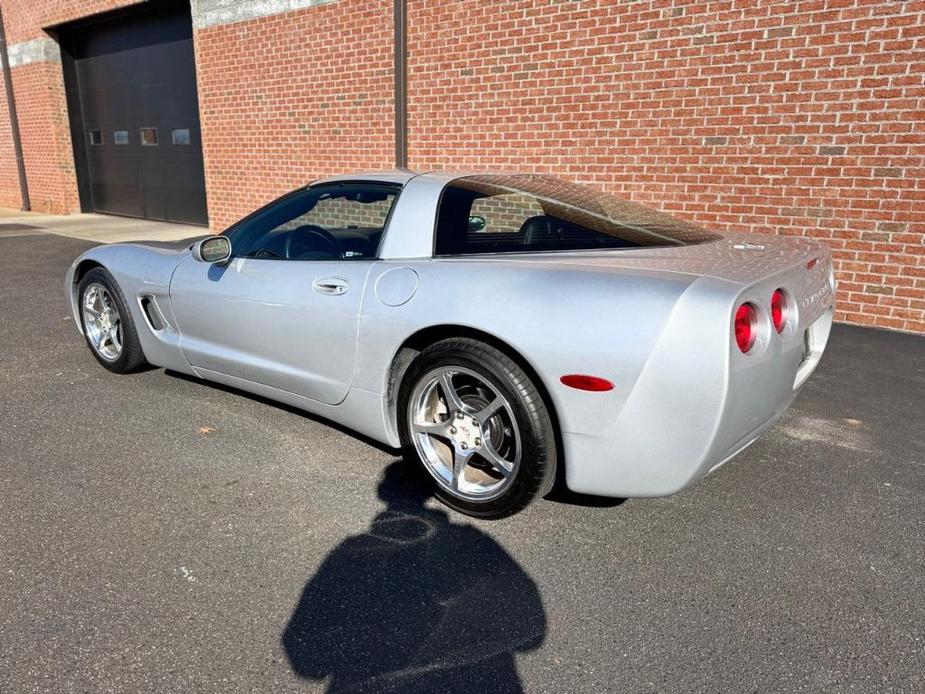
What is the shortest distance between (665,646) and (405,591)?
2.79ft

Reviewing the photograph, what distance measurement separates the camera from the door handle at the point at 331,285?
10.3ft

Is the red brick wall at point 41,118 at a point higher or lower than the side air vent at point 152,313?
higher

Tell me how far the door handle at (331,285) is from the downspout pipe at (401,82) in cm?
597

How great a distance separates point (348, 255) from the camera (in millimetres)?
3342

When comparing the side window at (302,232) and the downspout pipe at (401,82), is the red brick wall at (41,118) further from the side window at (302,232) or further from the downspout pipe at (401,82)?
the side window at (302,232)

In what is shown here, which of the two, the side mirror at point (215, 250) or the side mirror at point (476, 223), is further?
the side mirror at point (215, 250)

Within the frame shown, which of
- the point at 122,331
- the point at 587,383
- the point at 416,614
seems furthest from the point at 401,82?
the point at 416,614

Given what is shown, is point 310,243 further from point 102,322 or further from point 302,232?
point 102,322

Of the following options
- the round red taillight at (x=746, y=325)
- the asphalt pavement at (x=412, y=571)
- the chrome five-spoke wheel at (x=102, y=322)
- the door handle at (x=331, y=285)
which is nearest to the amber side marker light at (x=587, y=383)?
the round red taillight at (x=746, y=325)

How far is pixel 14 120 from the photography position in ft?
53.5

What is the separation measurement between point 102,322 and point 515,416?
329cm

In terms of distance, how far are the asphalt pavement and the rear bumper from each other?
1.14ft

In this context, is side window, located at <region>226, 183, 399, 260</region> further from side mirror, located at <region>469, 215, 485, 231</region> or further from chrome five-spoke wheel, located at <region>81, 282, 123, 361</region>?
chrome five-spoke wheel, located at <region>81, 282, 123, 361</region>

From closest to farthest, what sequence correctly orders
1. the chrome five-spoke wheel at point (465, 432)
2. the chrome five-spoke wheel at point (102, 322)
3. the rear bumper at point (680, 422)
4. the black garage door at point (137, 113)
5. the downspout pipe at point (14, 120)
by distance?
the rear bumper at point (680, 422) → the chrome five-spoke wheel at point (465, 432) → the chrome five-spoke wheel at point (102, 322) → the black garage door at point (137, 113) → the downspout pipe at point (14, 120)
